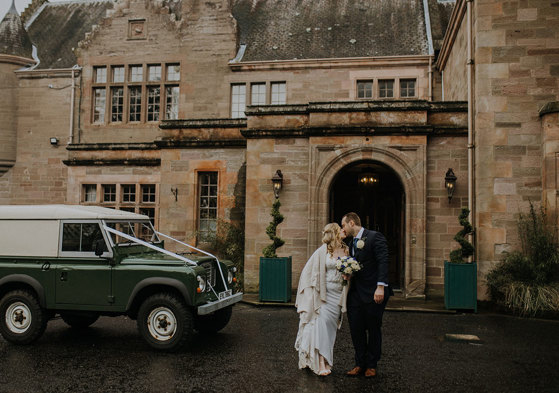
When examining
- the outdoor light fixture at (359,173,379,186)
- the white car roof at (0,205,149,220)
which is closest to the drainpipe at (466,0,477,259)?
the outdoor light fixture at (359,173,379,186)

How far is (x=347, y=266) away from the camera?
5668 mm

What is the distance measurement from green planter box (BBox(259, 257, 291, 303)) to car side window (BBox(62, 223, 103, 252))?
4.45m

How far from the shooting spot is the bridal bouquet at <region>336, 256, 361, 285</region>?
5641 millimetres

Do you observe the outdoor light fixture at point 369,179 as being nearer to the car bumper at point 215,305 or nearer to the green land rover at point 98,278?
the green land rover at point 98,278

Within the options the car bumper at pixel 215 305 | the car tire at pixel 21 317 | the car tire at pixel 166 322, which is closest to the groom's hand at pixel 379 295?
the car bumper at pixel 215 305

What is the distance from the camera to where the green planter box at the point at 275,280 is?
35.9 ft

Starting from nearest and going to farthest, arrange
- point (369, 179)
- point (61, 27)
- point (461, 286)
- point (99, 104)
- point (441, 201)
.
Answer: point (461, 286)
point (441, 201)
point (369, 179)
point (99, 104)
point (61, 27)

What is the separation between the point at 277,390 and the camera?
522 cm

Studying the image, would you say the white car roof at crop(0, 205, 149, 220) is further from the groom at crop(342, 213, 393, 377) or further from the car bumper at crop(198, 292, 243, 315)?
the groom at crop(342, 213, 393, 377)

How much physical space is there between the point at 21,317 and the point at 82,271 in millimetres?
1238

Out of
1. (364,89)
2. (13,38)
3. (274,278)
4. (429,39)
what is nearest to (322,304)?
(274,278)

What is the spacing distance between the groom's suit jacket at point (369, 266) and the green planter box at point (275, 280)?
5.13 metres

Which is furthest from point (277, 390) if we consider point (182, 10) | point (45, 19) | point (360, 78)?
point (45, 19)

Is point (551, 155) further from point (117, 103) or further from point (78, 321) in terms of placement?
point (117, 103)
